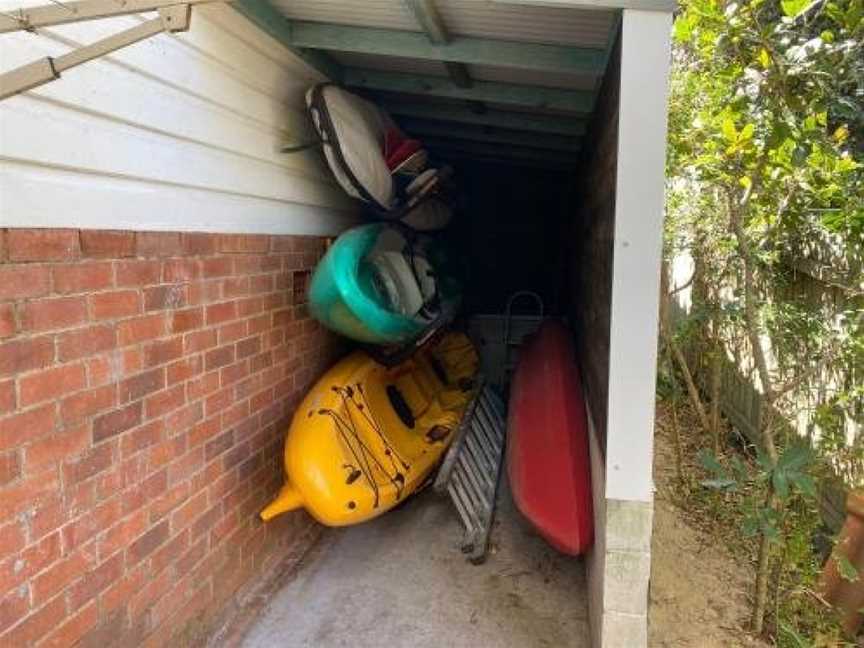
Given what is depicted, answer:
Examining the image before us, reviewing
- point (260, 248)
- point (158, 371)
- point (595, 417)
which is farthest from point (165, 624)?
point (595, 417)

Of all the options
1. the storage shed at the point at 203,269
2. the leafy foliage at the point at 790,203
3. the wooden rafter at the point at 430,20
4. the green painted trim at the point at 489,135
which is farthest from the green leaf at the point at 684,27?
the green painted trim at the point at 489,135

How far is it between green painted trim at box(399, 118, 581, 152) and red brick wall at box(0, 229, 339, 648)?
2.45m

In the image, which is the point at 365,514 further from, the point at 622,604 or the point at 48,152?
the point at 48,152

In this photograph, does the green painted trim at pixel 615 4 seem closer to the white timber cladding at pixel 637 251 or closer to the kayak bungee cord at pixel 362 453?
the white timber cladding at pixel 637 251

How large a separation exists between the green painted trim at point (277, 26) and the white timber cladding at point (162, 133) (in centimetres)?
4

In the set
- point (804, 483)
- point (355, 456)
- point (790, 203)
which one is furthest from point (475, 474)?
point (790, 203)

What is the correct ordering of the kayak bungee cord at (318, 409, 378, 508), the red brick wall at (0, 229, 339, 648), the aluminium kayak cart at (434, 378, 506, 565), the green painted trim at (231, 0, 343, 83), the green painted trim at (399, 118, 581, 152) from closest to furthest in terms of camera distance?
the red brick wall at (0, 229, 339, 648)
the green painted trim at (231, 0, 343, 83)
the kayak bungee cord at (318, 409, 378, 508)
the aluminium kayak cart at (434, 378, 506, 565)
the green painted trim at (399, 118, 581, 152)

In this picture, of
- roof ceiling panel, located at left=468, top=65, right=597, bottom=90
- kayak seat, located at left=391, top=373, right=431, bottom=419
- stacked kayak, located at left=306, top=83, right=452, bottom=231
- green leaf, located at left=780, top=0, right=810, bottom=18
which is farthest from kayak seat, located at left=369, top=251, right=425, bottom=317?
green leaf, located at left=780, top=0, right=810, bottom=18

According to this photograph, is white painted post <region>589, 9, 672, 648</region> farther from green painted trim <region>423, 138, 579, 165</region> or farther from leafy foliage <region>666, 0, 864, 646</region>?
green painted trim <region>423, 138, 579, 165</region>

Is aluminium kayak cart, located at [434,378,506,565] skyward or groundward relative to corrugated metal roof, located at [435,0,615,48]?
groundward

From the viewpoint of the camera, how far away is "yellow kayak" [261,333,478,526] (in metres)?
3.09

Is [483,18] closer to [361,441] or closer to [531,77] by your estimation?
[531,77]

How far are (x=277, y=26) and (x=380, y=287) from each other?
157cm

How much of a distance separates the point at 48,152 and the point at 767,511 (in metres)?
3.01
